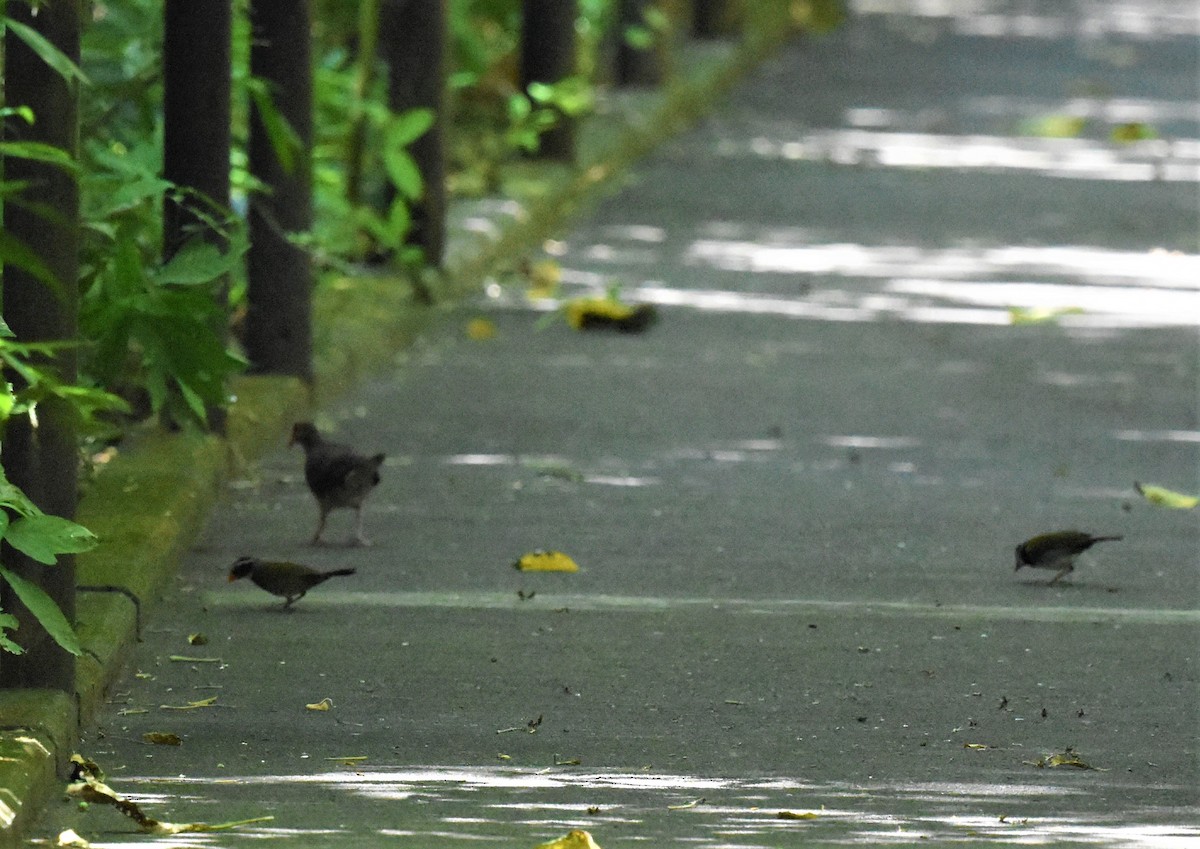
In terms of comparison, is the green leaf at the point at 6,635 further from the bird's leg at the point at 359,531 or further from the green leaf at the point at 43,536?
the bird's leg at the point at 359,531

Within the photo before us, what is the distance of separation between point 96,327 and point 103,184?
0.80m

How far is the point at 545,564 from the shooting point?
6.69 metres

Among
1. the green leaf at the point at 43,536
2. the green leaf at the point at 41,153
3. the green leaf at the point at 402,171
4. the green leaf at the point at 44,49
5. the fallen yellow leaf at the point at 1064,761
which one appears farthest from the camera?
the green leaf at the point at 402,171

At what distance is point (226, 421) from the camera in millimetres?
7621

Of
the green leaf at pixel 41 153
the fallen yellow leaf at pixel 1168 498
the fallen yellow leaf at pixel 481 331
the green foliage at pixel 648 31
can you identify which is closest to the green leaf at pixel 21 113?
the green leaf at pixel 41 153

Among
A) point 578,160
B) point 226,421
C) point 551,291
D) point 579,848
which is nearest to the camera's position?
point 579,848

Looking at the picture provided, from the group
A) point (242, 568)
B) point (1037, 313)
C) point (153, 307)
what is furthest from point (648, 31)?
point (153, 307)

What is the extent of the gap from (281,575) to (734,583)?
1147mm

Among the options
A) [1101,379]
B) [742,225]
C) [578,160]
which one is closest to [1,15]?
[1101,379]

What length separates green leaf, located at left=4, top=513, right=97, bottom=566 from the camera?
15.0ft

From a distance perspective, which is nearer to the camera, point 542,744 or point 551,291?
point 542,744

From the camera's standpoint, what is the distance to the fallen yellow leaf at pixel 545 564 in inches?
263

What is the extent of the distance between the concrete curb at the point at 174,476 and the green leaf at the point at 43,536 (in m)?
0.33

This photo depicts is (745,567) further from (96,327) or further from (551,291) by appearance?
(551,291)
